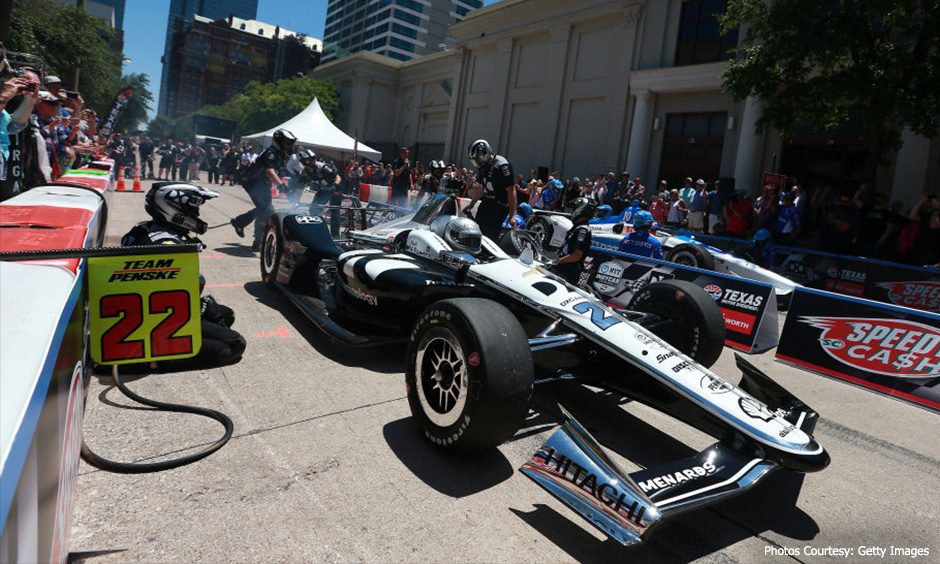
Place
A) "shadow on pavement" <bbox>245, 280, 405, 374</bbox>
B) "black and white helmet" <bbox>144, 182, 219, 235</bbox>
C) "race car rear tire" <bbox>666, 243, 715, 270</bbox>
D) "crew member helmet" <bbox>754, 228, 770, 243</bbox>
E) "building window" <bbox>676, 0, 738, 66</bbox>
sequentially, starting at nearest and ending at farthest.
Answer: "black and white helmet" <bbox>144, 182, 219, 235</bbox>, "shadow on pavement" <bbox>245, 280, 405, 374</bbox>, "race car rear tire" <bbox>666, 243, 715, 270</bbox>, "crew member helmet" <bbox>754, 228, 770, 243</bbox>, "building window" <bbox>676, 0, 738, 66</bbox>

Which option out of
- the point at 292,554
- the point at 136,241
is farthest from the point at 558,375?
the point at 136,241

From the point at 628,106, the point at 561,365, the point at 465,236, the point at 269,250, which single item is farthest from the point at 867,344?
the point at 628,106

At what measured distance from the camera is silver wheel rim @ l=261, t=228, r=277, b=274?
6141 millimetres

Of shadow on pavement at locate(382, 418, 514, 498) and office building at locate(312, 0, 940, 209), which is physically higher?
office building at locate(312, 0, 940, 209)

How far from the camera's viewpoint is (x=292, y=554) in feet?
7.06

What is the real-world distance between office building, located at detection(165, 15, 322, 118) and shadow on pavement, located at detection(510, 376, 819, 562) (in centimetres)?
14840

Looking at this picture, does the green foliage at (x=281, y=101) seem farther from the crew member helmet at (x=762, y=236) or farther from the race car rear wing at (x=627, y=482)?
the race car rear wing at (x=627, y=482)

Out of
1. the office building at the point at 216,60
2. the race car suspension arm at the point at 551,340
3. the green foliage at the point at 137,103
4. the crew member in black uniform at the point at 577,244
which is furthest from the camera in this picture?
the office building at the point at 216,60

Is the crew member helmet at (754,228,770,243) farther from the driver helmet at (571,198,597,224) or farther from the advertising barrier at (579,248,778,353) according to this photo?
the driver helmet at (571,198,597,224)

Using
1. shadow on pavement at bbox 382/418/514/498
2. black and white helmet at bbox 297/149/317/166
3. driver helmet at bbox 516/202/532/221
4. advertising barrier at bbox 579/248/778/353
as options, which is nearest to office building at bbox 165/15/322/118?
black and white helmet at bbox 297/149/317/166

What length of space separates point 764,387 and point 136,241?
4.08 metres

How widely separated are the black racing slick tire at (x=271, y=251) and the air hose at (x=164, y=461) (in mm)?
2634

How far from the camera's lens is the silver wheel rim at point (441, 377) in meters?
2.90

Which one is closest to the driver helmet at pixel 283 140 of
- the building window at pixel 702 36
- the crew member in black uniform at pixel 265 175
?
the crew member in black uniform at pixel 265 175
